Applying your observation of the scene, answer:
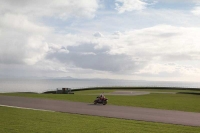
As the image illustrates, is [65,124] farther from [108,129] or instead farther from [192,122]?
[192,122]

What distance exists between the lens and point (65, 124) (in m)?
13.9

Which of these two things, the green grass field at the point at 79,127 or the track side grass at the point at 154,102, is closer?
the green grass field at the point at 79,127

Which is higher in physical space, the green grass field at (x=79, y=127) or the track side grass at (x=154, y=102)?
the track side grass at (x=154, y=102)

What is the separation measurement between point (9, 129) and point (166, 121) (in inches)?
385

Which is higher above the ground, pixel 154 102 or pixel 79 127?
pixel 154 102

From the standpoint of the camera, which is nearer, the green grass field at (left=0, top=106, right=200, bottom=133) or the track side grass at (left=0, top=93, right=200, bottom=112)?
the green grass field at (left=0, top=106, right=200, bottom=133)

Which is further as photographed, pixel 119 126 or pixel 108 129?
pixel 119 126

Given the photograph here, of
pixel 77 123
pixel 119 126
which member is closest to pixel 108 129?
pixel 119 126

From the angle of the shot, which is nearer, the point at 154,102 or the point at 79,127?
the point at 79,127

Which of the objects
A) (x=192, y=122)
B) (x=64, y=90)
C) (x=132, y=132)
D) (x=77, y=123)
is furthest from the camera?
(x=64, y=90)

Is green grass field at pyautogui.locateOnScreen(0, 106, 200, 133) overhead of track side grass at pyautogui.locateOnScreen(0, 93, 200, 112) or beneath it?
beneath

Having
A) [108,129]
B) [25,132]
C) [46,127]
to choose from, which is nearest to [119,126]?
[108,129]

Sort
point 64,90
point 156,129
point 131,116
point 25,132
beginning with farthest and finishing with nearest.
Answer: point 64,90 → point 131,116 → point 156,129 → point 25,132

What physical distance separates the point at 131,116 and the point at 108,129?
18.1 feet
